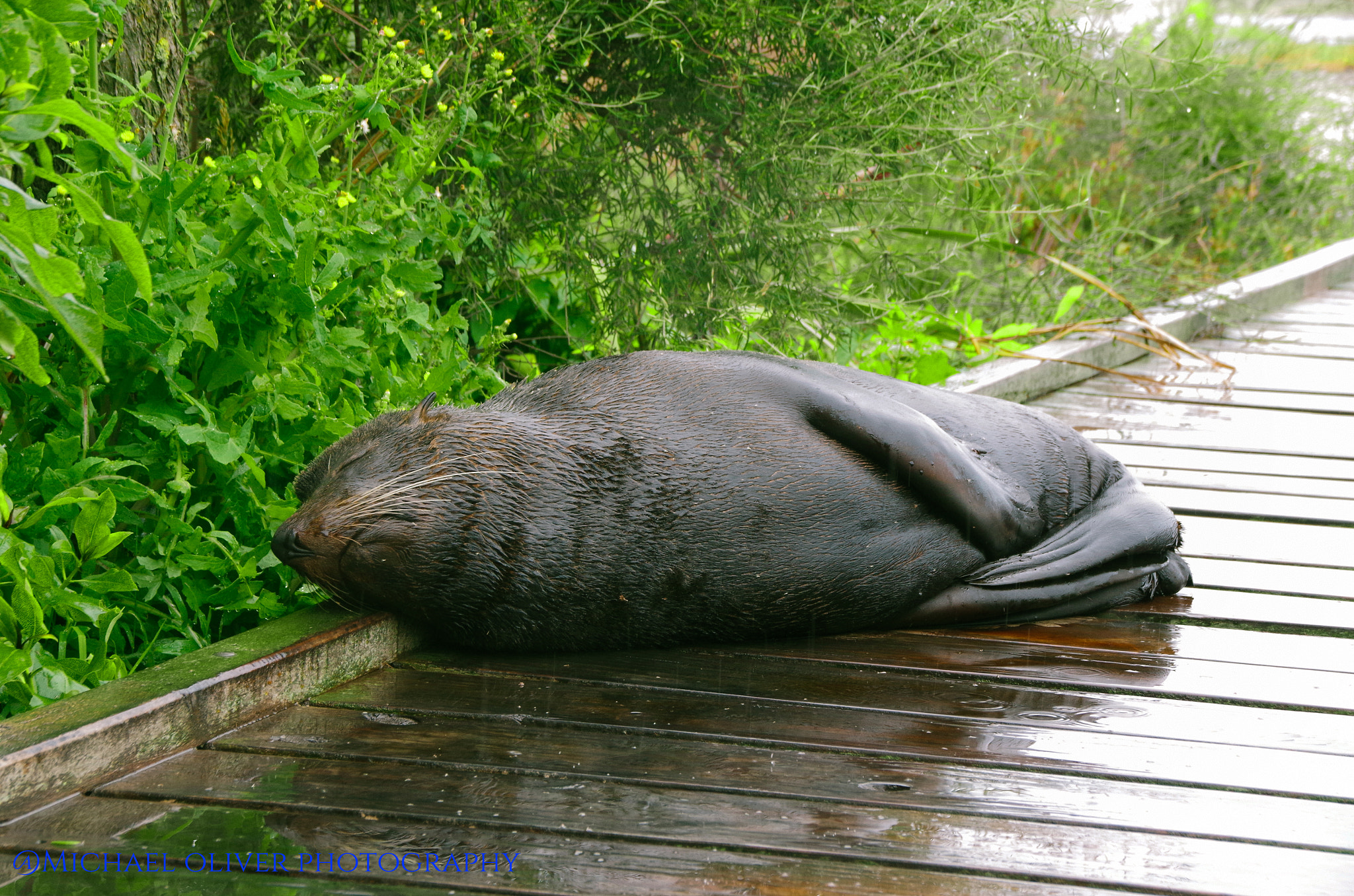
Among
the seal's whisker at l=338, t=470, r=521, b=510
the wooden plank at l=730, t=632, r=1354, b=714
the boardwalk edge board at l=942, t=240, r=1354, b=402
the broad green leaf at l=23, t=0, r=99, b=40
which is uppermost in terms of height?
the broad green leaf at l=23, t=0, r=99, b=40

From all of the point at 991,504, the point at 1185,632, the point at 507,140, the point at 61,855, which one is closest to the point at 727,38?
the point at 507,140

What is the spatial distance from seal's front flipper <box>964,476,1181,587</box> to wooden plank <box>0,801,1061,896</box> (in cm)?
135

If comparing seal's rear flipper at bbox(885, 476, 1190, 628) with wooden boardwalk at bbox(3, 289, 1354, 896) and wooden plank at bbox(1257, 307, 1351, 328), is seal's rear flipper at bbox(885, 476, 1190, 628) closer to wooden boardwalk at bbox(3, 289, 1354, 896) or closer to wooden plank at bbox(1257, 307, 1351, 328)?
wooden boardwalk at bbox(3, 289, 1354, 896)

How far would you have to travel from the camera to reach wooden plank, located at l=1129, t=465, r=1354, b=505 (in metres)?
4.29

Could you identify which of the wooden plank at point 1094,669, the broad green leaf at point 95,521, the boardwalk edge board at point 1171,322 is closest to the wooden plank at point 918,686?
the wooden plank at point 1094,669

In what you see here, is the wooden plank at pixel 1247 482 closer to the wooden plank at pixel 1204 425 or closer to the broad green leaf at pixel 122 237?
the wooden plank at pixel 1204 425

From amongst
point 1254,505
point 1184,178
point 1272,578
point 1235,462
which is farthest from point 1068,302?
point 1184,178

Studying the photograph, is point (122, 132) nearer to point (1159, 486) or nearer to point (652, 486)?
point (652, 486)

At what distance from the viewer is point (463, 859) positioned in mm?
1847

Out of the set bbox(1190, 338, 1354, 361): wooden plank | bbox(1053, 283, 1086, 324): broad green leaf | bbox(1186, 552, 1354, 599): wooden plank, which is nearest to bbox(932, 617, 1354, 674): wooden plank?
bbox(1186, 552, 1354, 599): wooden plank

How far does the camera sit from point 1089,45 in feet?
16.1

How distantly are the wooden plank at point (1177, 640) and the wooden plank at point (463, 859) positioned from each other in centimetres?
121

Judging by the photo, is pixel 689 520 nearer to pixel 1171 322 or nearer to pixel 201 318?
pixel 201 318

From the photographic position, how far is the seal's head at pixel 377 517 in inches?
101
